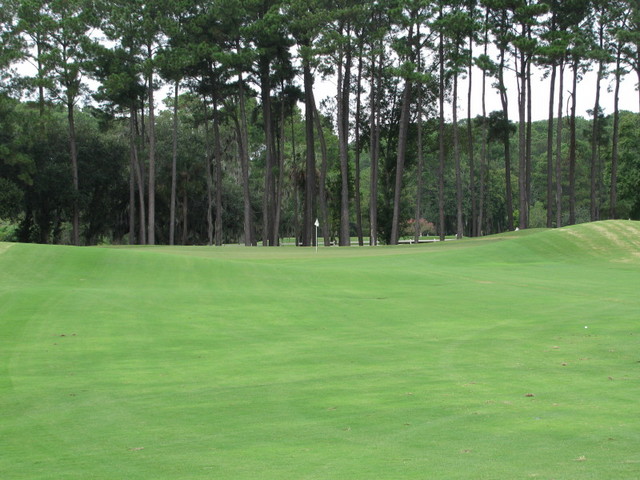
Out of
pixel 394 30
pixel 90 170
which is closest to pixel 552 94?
pixel 394 30

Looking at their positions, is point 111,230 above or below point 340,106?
below

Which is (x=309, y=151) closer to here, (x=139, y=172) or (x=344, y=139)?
(x=344, y=139)

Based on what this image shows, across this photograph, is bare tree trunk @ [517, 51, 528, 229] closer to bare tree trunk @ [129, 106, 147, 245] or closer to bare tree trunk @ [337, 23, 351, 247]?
bare tree trunk @ [337, 23, 351, 247]

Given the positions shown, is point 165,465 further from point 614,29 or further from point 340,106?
point 614,29

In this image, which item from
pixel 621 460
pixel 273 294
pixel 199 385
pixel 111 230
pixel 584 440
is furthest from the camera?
pixel 111 230

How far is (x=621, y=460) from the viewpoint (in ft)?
19.3

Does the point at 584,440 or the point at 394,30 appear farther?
the point at 394,30

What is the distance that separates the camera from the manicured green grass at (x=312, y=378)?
6.22 metres

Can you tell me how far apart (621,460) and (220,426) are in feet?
12.7

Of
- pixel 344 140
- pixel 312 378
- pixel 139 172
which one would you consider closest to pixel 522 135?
pixel 344 140

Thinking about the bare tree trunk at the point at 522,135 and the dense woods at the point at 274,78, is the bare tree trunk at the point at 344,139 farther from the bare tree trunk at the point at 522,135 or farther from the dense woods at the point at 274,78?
the bare tree trunk at the point at 522,135

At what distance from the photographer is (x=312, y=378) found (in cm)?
987

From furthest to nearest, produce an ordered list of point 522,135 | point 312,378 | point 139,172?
1. point 139,172
2. point 522,135
3. point 312,378

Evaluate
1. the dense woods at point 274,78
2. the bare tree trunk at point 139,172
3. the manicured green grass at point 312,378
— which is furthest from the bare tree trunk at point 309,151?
the manicured green grass at point 312,378
